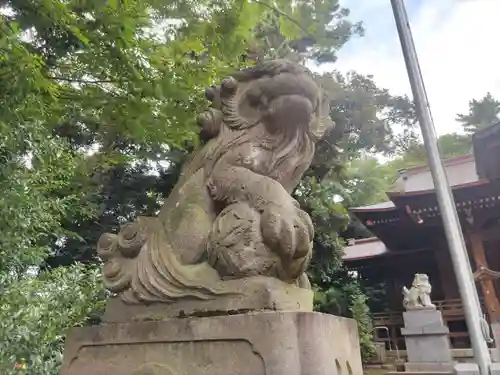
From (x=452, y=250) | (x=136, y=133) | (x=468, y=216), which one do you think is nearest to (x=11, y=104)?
(x=136, y=133)

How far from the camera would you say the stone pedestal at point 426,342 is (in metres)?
6.69

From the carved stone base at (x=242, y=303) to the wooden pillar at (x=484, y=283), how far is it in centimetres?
841

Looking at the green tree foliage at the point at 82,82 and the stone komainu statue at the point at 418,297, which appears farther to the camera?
the stone komainu statue at the point at 418,297

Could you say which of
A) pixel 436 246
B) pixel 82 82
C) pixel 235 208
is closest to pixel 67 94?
pixel 82 82

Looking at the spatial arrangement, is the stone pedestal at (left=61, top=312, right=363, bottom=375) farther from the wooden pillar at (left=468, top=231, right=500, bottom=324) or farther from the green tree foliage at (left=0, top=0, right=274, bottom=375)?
the wooden pillar at (left=468, top=231, right=500, bottom=324)

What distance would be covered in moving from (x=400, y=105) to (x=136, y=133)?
42.0ft

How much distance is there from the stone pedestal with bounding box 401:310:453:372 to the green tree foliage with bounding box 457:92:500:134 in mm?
20815

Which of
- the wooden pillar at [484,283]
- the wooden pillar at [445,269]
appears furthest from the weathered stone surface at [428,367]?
the wooden pillar at [445,269]

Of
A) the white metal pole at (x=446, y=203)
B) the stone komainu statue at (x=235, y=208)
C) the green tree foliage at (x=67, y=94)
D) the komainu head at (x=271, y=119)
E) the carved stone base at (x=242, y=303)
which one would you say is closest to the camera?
the carved stone base at (x=242, y=303)

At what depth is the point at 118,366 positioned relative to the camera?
179 centimetres

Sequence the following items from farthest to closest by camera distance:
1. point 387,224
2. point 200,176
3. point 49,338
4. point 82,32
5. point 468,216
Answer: point 387,224
point 468,216
point 49,338
point 82,32
point 200,176

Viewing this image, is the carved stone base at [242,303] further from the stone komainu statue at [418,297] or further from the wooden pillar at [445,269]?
the wooden pillar at [445,269]

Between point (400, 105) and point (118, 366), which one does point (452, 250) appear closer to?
point (118, 366)

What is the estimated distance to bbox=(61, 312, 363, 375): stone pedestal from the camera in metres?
1.51
